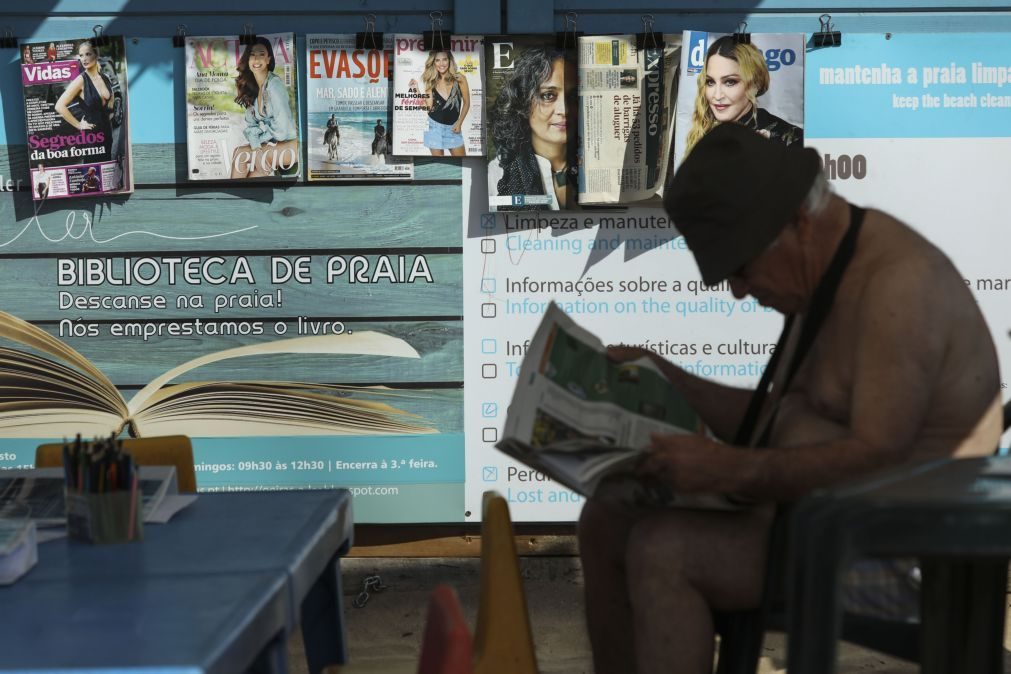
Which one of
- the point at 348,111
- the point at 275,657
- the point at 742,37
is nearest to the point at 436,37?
the point at 348,111

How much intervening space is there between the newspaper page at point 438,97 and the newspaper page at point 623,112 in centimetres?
44

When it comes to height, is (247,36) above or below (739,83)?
above

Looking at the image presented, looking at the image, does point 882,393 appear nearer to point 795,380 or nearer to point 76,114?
point 795,380

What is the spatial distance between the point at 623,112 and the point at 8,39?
257 centimetres

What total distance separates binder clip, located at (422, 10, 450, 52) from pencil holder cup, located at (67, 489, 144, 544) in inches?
114

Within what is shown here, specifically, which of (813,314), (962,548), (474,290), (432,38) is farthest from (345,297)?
(962,548)

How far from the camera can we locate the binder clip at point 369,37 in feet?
14.5

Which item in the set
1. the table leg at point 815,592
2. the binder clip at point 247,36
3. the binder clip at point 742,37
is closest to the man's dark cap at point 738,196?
the table leg at point 815,592

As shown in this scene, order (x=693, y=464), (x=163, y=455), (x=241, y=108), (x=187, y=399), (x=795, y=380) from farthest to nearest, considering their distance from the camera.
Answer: (x=187, y=399), (x=241, y=108), (x=163, y=455), (x=795, y=380), (x=693, y=464)

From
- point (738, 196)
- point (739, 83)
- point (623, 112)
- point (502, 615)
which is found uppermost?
point (739, 83)

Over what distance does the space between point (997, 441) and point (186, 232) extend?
336 centimetres

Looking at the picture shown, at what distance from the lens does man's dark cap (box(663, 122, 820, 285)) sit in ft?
7.16

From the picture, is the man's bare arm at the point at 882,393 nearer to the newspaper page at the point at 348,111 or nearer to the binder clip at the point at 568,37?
the binder clip at the point at 568,37

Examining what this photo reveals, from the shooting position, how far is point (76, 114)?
4.43 m
